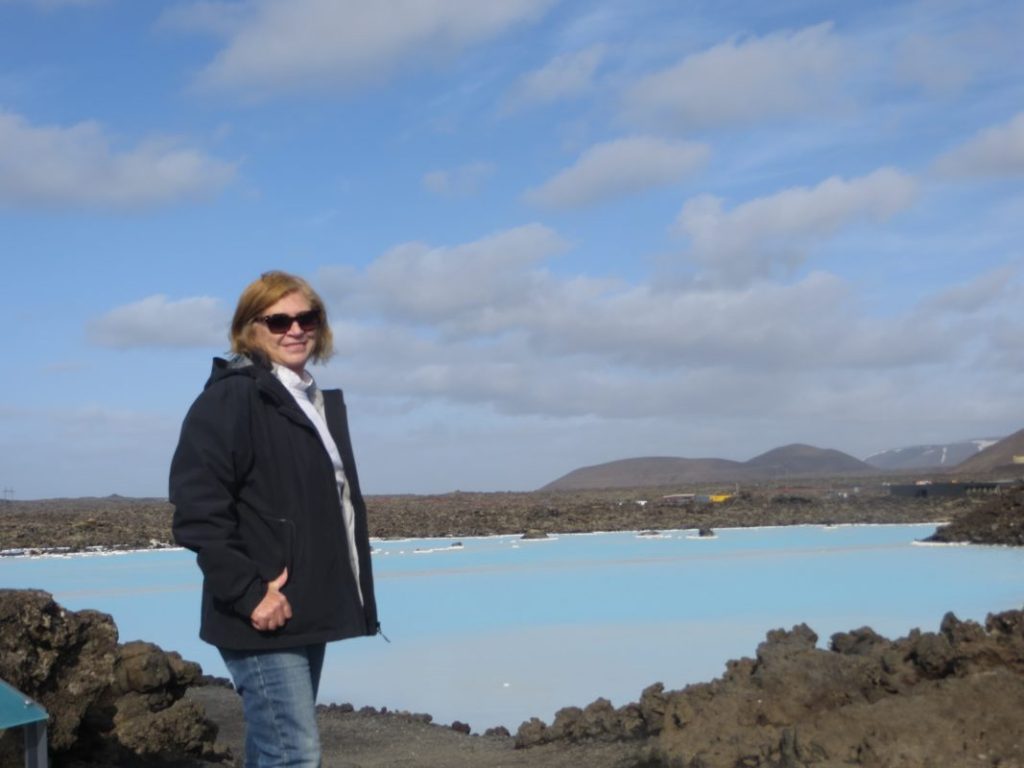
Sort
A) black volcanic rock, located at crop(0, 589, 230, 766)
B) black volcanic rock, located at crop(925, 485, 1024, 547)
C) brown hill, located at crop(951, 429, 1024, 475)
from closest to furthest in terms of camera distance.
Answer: black volcanic rock, located at crop(0, 589, 230, 766)
black volcanic rock, located at crop(925, 485, 1024, 547)
brown hill, located at crop(951, 429, 1024, 475)

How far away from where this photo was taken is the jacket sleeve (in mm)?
2383

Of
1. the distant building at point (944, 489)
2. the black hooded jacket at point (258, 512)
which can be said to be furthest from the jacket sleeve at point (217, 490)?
the distant building at point (944, 489)

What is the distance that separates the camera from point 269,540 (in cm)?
248

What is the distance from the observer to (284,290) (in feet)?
8.75

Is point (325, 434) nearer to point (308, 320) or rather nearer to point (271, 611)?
point (308, 320)

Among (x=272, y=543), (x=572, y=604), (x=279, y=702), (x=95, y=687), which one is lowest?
(x=572, y=604)

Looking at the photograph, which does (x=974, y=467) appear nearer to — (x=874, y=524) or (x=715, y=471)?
(x=715, y=471)

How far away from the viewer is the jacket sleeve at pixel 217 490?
2.38m

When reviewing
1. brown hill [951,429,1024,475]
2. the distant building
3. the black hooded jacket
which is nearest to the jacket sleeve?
the black hooded jacket

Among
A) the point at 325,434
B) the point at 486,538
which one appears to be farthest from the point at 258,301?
the point at 486,538

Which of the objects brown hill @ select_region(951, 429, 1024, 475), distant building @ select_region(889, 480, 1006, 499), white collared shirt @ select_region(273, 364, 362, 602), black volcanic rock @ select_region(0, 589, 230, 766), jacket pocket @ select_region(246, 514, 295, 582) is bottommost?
black volcanic rock @ select_region(0, 589, 230, 766)

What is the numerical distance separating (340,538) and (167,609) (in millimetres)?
11397

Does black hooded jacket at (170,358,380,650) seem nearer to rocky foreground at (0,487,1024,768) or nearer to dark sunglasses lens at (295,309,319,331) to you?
dark sunglasses lens at (295,309,319,331)

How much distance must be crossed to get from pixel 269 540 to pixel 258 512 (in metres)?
Answer: 0.06
